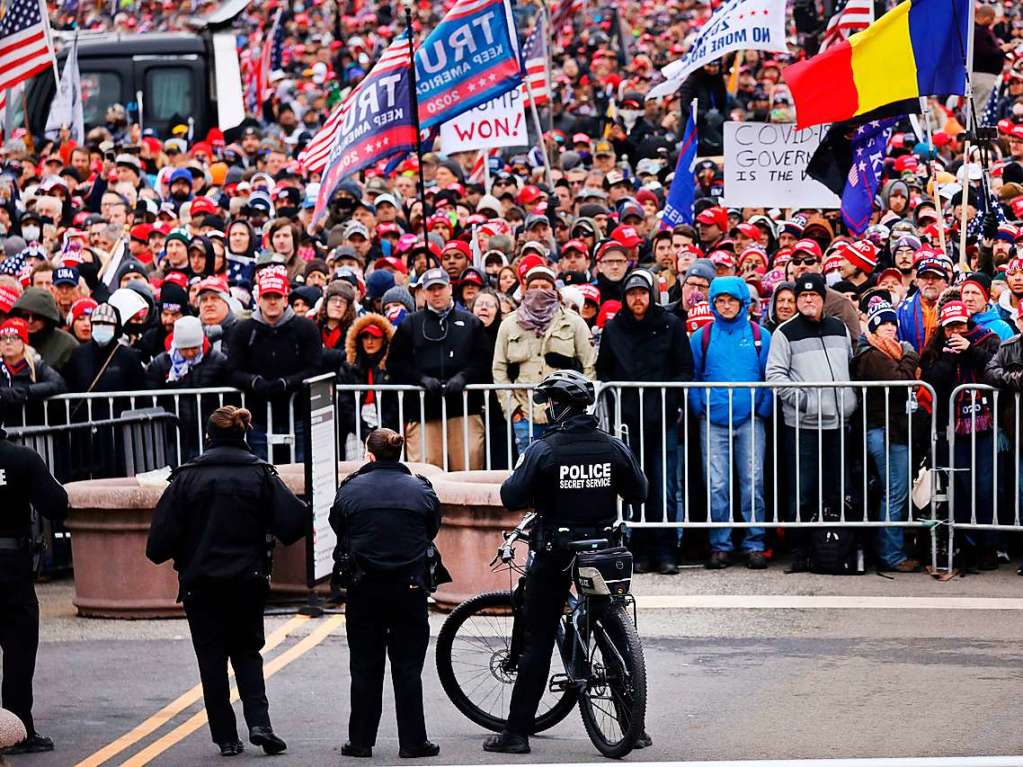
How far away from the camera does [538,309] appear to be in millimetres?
14117

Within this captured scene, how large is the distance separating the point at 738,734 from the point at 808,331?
457cm

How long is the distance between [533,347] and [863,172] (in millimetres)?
3568

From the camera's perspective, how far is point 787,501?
14.1 m

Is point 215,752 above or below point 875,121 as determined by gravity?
below

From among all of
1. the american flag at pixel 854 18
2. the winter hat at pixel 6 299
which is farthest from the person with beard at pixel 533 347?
the american flag at pixel 854 18

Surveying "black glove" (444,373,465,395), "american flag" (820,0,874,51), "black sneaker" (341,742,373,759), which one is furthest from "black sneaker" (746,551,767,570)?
"american flag" (820,0,874,51)

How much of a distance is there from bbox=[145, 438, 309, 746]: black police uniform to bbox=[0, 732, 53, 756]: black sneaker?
78cm

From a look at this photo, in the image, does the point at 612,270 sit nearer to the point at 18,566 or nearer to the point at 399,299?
the point at 399,299

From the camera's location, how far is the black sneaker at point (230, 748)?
9.70m

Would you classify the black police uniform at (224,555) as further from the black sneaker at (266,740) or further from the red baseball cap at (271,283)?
the red baseball cap at (271,283)

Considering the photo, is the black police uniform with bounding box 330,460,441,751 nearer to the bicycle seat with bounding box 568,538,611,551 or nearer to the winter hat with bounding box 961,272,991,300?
the bicycle seat with bounding box 568,538,611,551

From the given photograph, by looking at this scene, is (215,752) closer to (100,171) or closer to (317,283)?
(317,283)

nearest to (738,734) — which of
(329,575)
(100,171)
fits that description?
(329,575)

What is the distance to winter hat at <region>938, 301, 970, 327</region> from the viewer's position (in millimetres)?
13594
